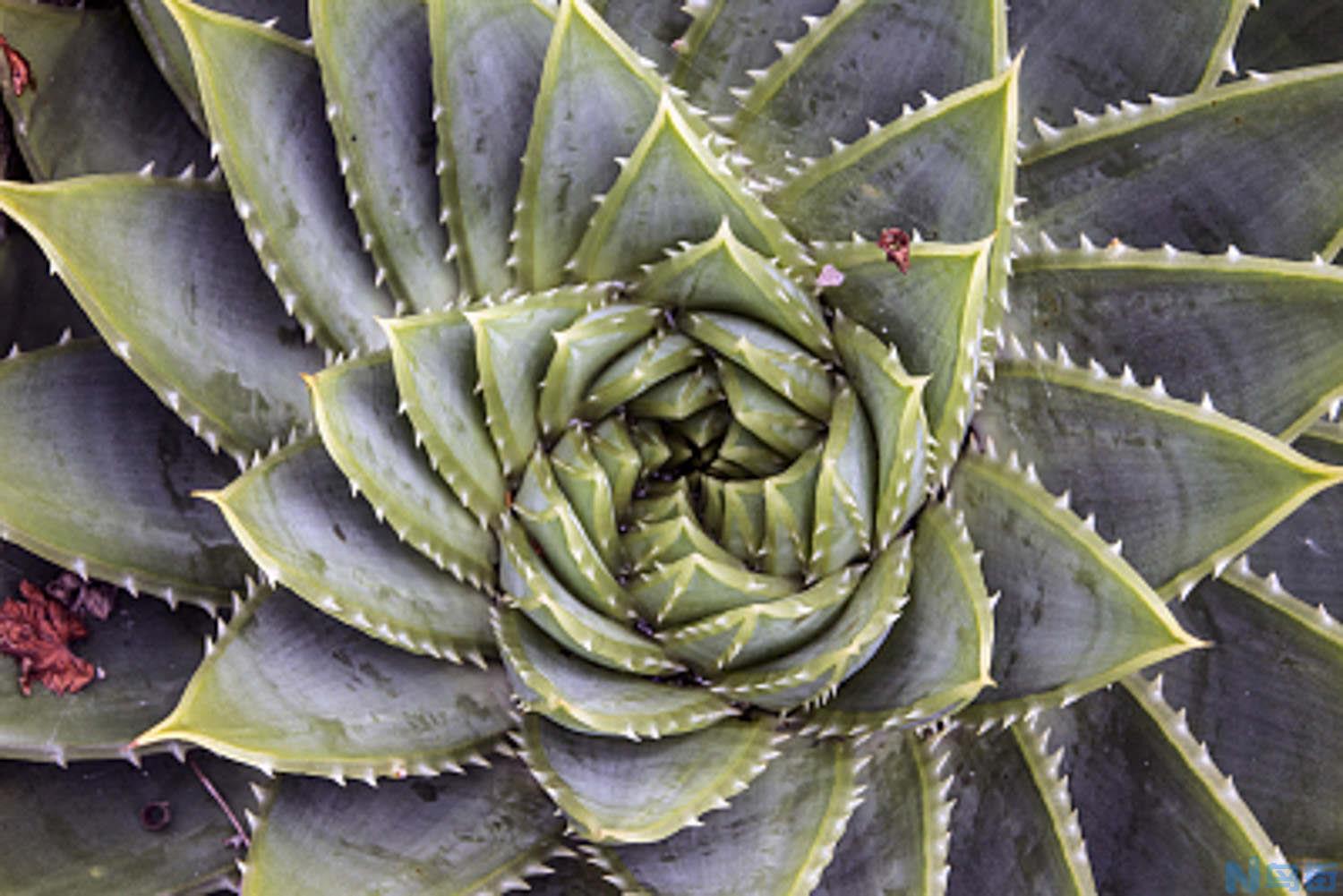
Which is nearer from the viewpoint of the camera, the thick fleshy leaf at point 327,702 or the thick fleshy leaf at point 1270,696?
the thick fleshy leaf at point 327,702

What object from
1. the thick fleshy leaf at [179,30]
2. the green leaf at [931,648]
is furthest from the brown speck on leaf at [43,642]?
the green leaf at [931,648]

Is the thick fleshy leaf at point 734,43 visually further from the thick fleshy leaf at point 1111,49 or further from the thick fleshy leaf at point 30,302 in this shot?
the thick fleshy leaf at point 30,302

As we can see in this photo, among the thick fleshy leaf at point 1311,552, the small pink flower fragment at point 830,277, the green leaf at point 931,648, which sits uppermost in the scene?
the small pink flower fragment at point 830,277

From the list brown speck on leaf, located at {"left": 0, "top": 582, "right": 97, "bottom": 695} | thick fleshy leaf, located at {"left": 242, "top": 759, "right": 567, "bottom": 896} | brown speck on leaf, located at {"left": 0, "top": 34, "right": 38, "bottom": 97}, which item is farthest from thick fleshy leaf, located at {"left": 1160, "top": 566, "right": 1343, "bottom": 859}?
brown speck on leaf, located at {"left": 0, "top": 34, "right": 38, "bottom": 97}

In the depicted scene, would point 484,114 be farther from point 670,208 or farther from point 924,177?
point 924,177

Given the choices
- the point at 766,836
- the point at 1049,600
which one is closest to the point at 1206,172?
the point at 1049,600

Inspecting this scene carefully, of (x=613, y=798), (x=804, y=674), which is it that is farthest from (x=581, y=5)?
(x=613, y=798)
